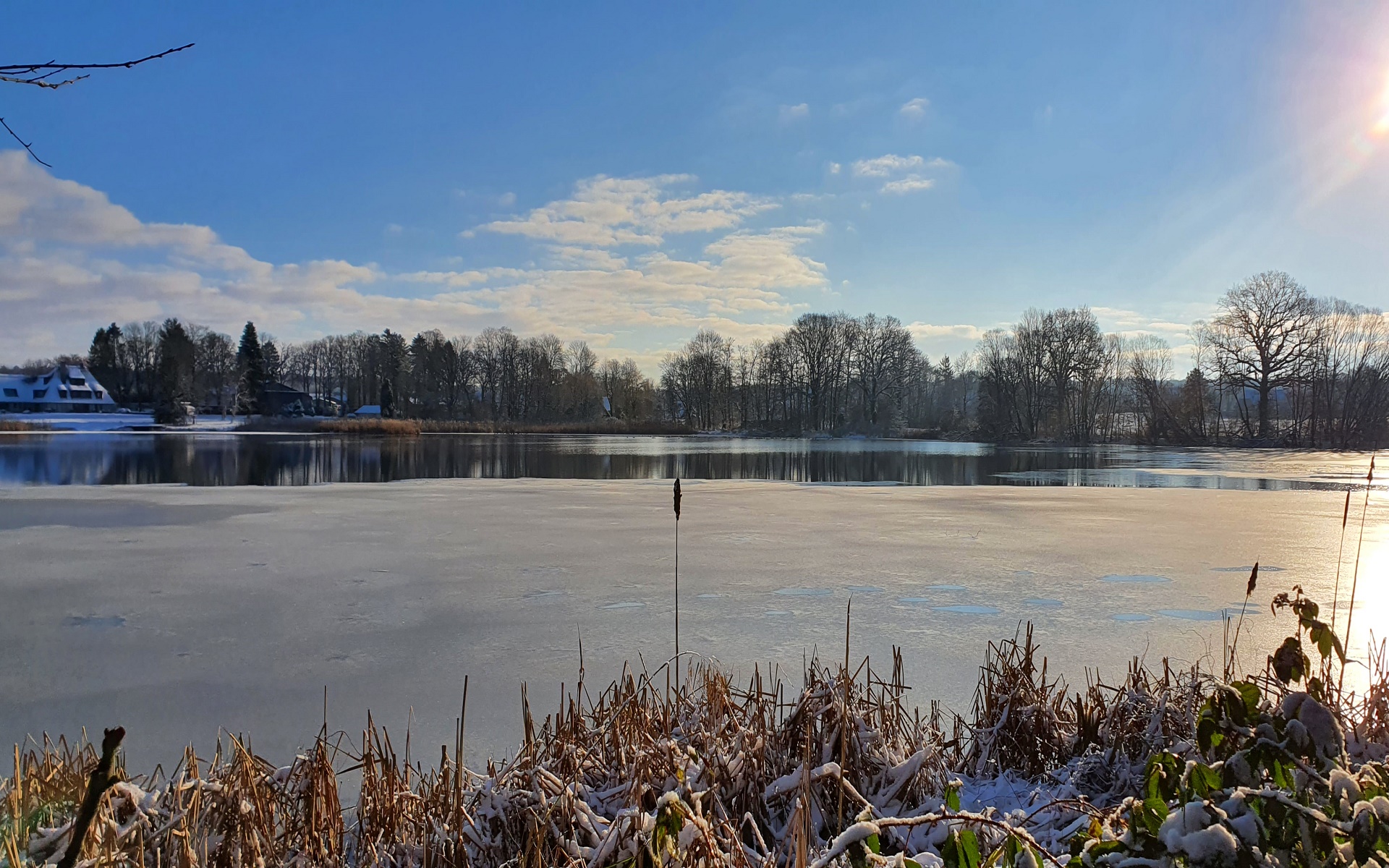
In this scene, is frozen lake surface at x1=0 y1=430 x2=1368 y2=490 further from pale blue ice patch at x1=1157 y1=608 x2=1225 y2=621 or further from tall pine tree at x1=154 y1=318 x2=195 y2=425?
tall pine tree at x1=154 y1=318 x2=195 y2=425

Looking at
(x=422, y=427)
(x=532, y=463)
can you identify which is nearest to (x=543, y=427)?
(x=422, y=427)

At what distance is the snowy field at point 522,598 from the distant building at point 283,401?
2260 inches

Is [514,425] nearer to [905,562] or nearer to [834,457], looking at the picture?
[834,457]

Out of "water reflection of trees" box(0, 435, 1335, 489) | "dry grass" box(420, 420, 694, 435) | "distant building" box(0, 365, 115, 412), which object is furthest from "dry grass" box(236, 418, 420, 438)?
"distant building" box(0, 365, 115, 412)

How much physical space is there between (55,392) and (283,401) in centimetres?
2064

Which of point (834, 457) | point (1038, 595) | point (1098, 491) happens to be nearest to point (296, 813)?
point (1038, 595)

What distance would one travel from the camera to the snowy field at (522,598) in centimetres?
399

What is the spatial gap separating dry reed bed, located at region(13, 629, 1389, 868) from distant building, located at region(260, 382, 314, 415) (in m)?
67.4

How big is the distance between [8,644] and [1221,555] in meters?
10.1

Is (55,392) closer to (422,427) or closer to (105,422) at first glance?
(105,422)

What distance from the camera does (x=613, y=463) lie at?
79.2 ft

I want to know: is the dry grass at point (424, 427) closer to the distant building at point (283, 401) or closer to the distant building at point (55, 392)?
the distant building at point (283, 401)

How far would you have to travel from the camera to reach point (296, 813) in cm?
232

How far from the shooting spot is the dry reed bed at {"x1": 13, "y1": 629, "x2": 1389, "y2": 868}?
6.11ft
